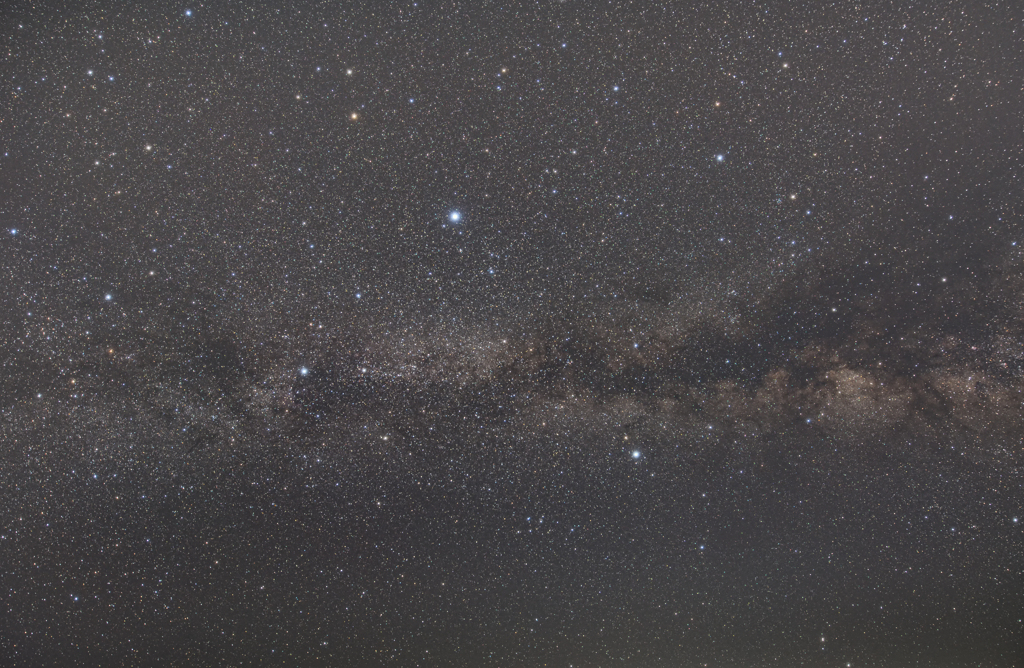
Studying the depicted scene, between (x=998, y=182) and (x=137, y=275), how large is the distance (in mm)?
3178

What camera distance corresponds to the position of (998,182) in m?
1.68

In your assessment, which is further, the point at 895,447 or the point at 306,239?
the point at 895,447

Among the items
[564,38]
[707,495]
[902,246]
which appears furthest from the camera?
[707,495]

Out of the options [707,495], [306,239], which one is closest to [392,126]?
[306,239]

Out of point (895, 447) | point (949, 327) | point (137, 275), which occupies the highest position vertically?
point (137, 275)

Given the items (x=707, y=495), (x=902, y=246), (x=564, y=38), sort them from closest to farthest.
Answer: (x=564, y=38) < (x=902, y=246) < (x=707, y=495)

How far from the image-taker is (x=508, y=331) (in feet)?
5.67

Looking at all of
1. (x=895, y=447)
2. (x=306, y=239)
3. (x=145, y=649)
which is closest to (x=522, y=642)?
(x=145, y=649)

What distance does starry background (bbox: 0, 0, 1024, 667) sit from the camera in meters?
1.58

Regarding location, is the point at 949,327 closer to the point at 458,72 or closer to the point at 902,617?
the point at 902,617

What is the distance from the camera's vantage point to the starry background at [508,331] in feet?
5.19

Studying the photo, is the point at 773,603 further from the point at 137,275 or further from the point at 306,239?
the point at 137,275

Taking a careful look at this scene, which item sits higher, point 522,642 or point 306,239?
point 306,239

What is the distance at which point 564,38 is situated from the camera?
62.2 inches
